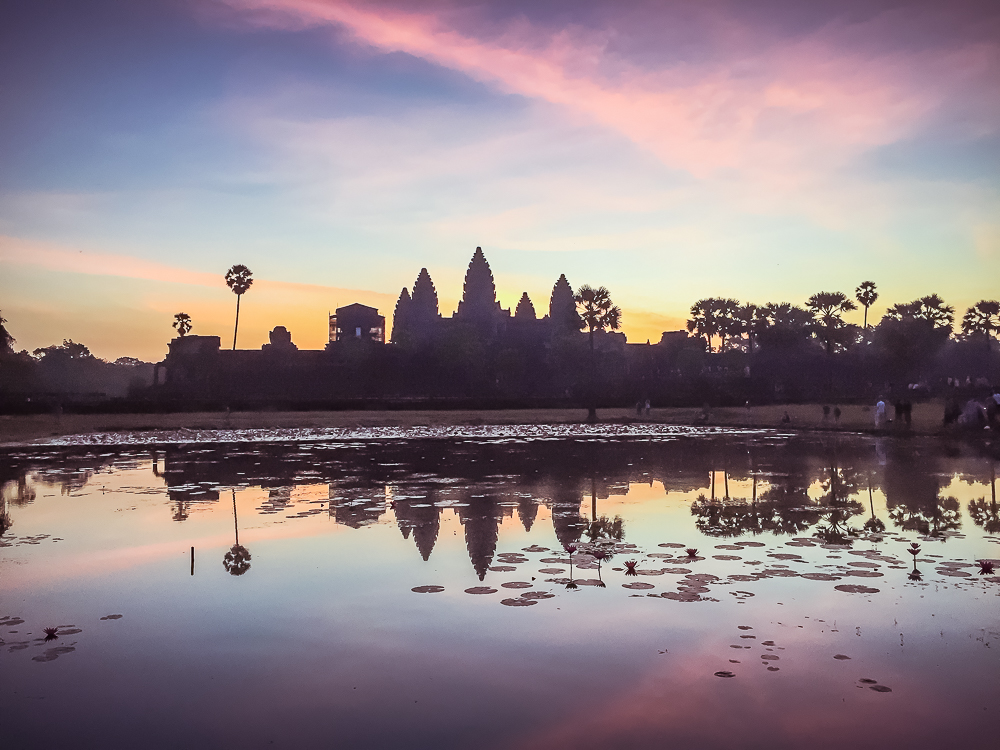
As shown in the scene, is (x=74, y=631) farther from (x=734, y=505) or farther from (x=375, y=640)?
(x=734, y=505)

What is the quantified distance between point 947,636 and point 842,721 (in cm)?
219

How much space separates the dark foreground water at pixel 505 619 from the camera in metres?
5.21

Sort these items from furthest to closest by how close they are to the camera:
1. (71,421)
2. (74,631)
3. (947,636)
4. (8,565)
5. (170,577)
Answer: (71,421) < (8,565) < (170,577) < (74,631) < (947,636)

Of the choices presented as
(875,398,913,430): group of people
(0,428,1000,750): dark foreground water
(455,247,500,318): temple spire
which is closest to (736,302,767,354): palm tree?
(455,247,500,318): temple spire

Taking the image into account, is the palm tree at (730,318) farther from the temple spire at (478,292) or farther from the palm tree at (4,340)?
the palm tree at (4,340)

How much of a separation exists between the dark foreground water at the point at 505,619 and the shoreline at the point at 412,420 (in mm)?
23646

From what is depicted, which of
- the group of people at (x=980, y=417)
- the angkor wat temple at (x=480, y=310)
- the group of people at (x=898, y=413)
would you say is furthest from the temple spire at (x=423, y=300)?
the group of people at (x=980, y=417)

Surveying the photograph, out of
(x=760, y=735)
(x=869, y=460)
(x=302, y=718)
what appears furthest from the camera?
(x=869, y=460)

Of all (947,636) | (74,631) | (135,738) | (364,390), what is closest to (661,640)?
(947,636)

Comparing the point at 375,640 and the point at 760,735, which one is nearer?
the point at 760,735

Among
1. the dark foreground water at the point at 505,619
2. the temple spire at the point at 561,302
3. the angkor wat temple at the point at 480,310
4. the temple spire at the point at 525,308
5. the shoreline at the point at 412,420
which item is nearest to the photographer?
the dark foreground water at the point at 505,619

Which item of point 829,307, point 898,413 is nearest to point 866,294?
point 829,307

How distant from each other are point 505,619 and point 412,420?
40959mm

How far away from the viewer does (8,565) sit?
10047mm
